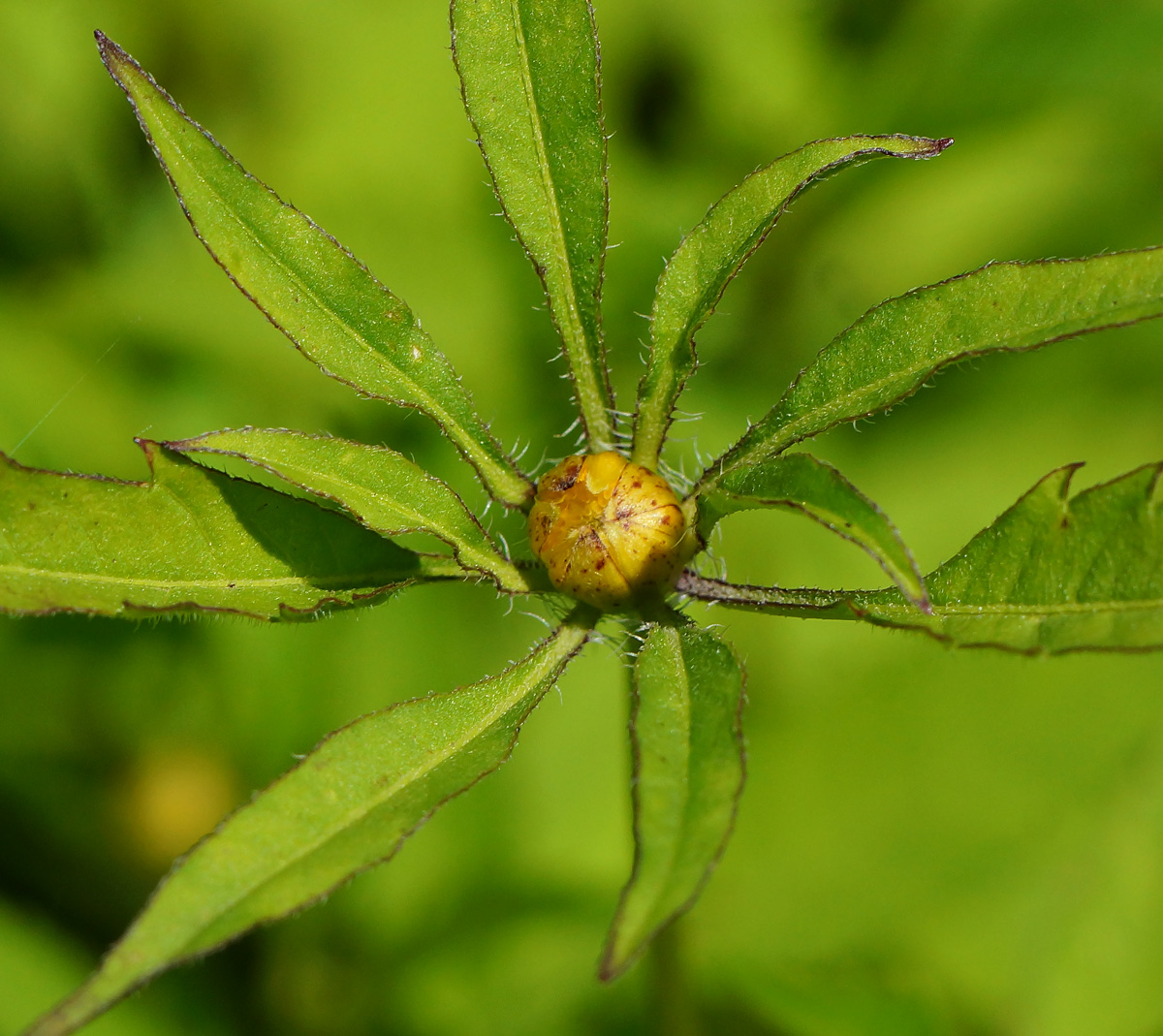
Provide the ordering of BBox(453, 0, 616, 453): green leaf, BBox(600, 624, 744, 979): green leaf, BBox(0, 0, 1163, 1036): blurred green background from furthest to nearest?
BBox(0, 0, 1163, 1036): blurred green background < BBox(453, 0, 616, 453): green leaf < BBox(600, 624, 744, 979): green leaf

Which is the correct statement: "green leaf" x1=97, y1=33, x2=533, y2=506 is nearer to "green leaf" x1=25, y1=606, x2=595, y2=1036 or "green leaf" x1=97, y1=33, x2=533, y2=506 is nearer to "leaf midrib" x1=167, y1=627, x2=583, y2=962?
"leaf midrib" x1=167, y1=627, x2=583, y2=962

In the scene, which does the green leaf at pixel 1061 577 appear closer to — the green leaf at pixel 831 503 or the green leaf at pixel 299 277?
the green leaf at pixel 831 503

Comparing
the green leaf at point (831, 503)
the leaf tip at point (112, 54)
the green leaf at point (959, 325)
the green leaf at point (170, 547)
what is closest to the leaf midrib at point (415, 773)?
the green leaf at point (170, 547)

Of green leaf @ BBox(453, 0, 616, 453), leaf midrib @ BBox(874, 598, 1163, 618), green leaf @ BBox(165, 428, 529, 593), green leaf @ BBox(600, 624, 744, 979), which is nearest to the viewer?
green leaf @ BBox(600, 624, 744, 979)

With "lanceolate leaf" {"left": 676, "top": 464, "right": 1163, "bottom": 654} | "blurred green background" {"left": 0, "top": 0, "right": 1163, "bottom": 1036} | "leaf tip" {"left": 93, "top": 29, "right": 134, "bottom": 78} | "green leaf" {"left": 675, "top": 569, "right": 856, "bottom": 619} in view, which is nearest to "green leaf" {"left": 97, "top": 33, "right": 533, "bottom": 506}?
"leaf tip" {"left": 93, "top": 29, "right": 134, "bottom": 78}

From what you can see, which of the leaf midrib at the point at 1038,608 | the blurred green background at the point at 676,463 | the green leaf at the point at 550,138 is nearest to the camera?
the leaf midrib at the point at 1038,608

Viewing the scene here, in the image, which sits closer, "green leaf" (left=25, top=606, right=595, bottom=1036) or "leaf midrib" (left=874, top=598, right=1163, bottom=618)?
"green leaf" (left=25, top=606, right=595, bottom=1036)

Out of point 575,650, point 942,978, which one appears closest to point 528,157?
point 575,650
